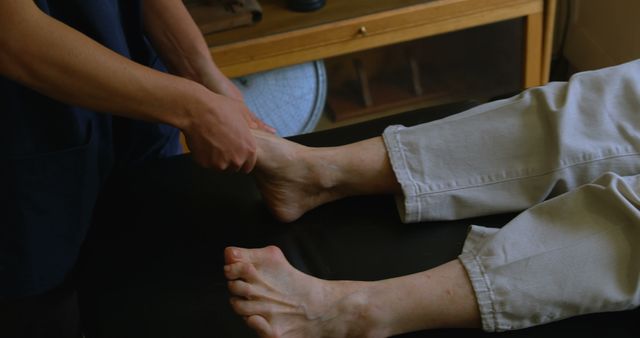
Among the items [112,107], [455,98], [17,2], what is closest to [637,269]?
[112,107]

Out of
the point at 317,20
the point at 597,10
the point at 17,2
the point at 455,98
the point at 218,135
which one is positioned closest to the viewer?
the point at 17,2

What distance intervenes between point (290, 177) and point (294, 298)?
235 millimetres

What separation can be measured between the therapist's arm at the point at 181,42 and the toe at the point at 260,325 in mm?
496

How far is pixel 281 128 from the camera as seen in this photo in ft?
5.90

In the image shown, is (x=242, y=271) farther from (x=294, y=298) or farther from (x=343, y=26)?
(x=343, y=26)

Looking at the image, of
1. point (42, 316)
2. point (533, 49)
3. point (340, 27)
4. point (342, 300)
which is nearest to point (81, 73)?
point (342, 300)

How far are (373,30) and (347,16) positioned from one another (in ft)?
0.24

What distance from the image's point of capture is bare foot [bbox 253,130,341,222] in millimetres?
1082

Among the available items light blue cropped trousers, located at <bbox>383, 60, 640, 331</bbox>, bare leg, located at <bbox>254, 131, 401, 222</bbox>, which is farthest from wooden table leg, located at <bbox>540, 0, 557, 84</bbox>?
bare leg, located at <bbox>254, 131, 401, 222</bbox>

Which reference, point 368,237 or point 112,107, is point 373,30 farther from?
point 112,107

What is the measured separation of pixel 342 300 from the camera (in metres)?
0.94

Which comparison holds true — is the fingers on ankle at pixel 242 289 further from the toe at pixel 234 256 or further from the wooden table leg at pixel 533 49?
the wooden table leg at pixel 533 49

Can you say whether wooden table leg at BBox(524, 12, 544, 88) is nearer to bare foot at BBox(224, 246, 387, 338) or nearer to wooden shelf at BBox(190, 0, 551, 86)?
wooden shelf at BBox(190, 0, 551, 86)

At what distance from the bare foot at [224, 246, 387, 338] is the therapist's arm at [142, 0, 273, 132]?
16.7 inches
